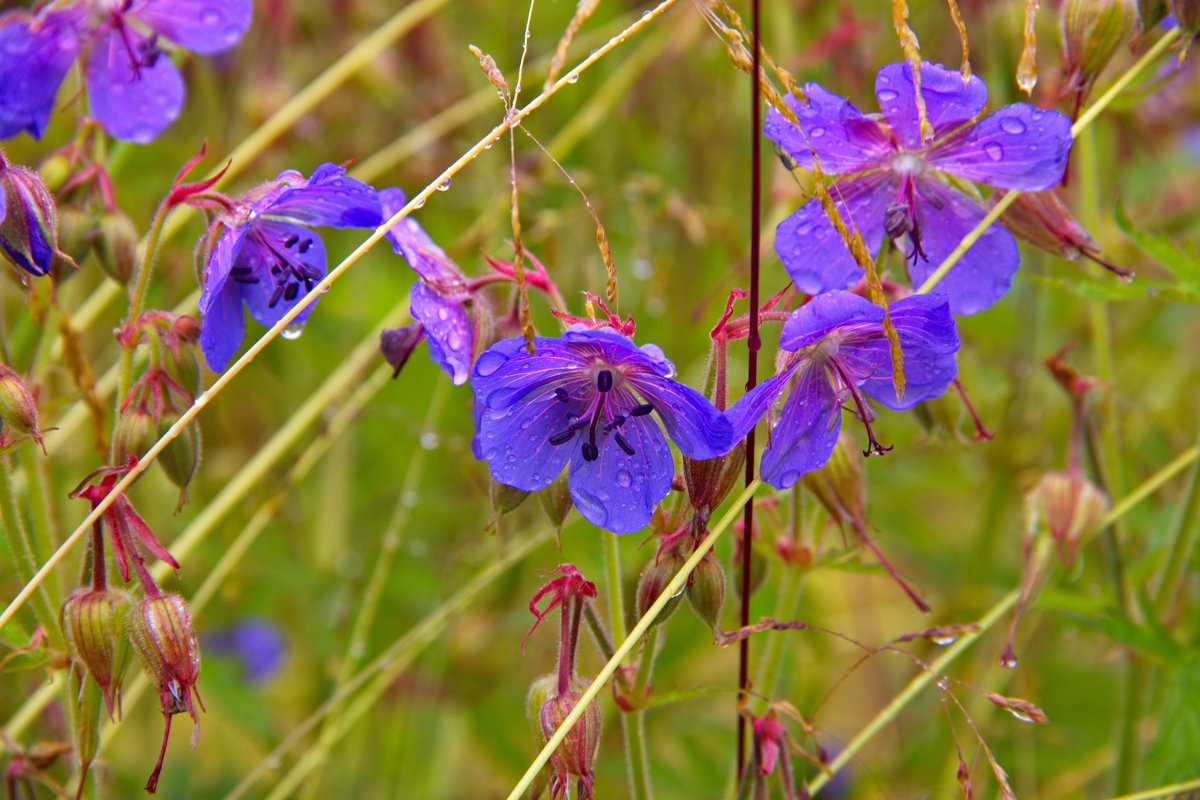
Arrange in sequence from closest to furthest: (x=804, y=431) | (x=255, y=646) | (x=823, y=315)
Result: (x=823, y=315)
(x=804, y=431)
(x=255, y=646)

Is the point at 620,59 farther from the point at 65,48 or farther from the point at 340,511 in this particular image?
the point at 65,48

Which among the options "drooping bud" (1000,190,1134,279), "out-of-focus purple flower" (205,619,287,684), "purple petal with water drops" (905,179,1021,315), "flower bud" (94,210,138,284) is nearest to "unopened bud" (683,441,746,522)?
"purple petal with water drops" (905,179,1021,315)

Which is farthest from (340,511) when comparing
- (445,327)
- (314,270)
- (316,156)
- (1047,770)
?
(1047,770)

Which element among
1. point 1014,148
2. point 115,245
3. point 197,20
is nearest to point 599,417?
point 1014,148

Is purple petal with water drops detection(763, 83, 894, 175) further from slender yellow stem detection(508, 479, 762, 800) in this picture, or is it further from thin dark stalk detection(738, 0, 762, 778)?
slender yellow stem detection(508, 479, 762, 800)

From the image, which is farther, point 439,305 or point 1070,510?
point 1070,510

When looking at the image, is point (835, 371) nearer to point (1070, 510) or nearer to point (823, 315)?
point (823, 315)

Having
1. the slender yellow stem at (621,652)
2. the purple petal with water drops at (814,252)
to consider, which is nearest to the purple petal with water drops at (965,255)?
the purple petal with water drops at (814,252)
